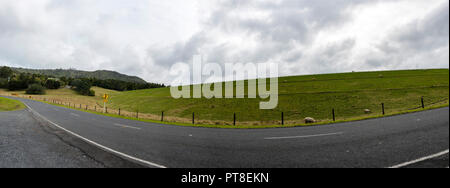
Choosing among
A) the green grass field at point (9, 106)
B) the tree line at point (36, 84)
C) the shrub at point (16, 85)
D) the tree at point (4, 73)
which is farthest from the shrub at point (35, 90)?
the green grass field at point (9, 106)

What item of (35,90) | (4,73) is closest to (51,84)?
(35,90)

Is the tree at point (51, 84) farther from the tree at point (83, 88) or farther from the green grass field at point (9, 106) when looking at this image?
the green grass field at point (9, 106)

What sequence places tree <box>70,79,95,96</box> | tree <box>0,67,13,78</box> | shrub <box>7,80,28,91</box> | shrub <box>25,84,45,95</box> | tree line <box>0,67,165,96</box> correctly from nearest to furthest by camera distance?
shrub <box>25,84,45,95</box>
tree line <box>0,67,165,96</box>
tree <box>70,79,95,96</box>
shrub <box>7,80,28,91</box>
tree <box>0,67,13,78</box>

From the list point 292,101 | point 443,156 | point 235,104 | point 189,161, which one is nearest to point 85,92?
point 235,104

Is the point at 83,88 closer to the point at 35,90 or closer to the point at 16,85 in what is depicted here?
the point at 35,90

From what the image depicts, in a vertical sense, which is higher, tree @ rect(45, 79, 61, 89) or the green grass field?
tree @ rect(45, 79, 61, 89)

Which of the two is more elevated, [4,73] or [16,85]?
[4,73]

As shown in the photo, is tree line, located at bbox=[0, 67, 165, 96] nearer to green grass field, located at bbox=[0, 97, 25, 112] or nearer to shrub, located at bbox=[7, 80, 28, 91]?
shrub, located at bbox=[7, 80, 28, 91]

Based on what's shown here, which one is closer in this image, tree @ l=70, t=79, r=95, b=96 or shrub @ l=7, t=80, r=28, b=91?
tree @ l=70, t=79, r=95, b=96

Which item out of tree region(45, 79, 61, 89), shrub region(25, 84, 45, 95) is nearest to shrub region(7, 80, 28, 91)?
tree region(45, 79, 61, 89)

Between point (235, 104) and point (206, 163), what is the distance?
27749 mm

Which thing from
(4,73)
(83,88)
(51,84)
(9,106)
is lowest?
(9,106)
